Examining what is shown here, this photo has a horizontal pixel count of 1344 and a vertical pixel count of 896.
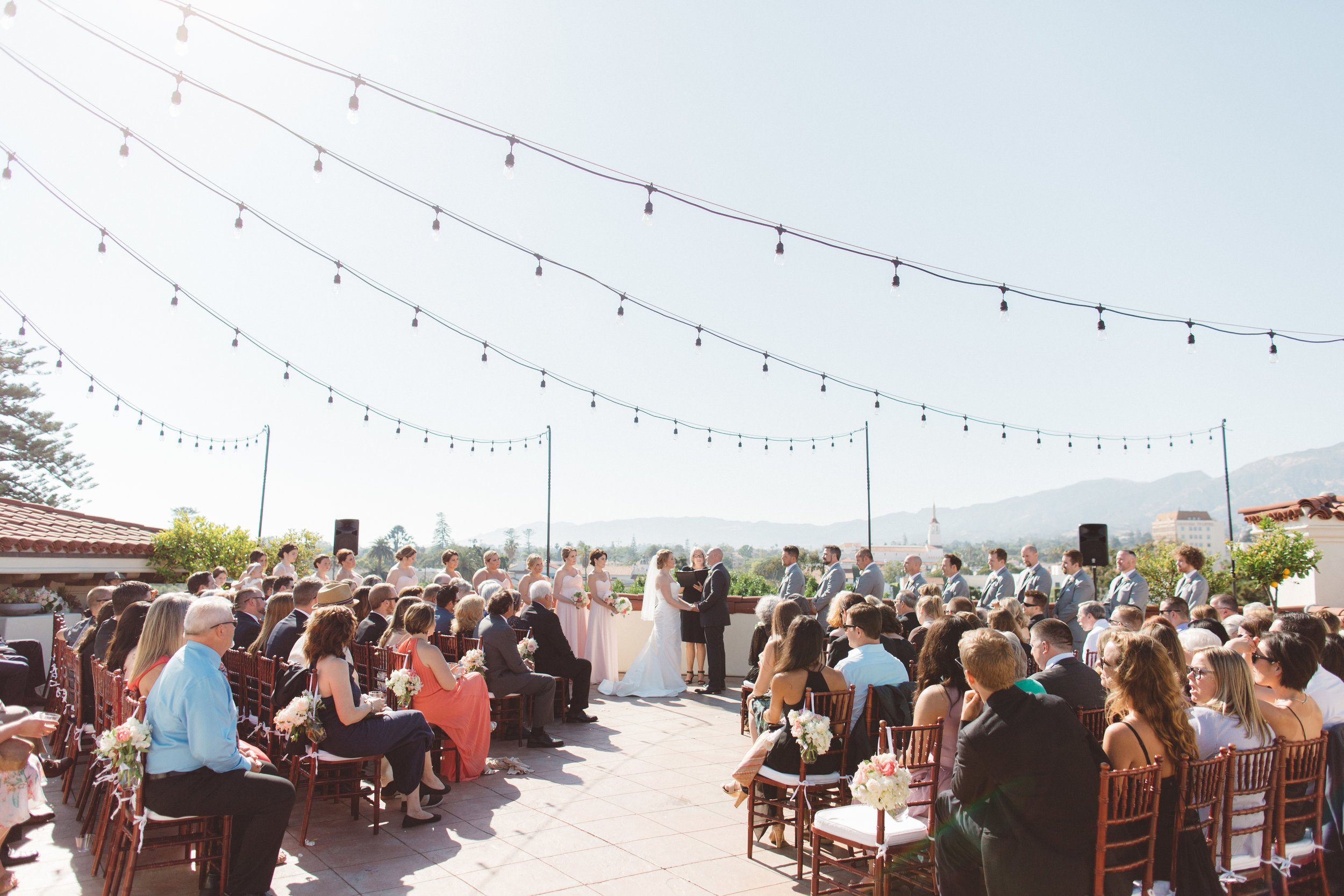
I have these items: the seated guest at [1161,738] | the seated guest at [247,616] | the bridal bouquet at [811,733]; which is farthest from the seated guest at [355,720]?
the seated guest at [1161,738]

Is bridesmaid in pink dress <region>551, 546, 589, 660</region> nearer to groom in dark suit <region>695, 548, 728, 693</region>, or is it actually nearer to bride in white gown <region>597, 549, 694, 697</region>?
bride in white gown <region>597, 549, 694, 697</region>

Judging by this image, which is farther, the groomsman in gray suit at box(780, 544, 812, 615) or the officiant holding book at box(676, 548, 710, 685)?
the officiant holding book at box(676, 548, 710, 685)

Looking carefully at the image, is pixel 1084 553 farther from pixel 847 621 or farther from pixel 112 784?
pixel 112 784

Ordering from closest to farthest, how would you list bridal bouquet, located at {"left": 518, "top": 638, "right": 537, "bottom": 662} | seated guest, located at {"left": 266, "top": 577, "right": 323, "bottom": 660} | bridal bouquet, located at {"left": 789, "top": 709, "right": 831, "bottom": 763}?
Result: bridal bouquet, located at {"left": 789, "top": 709, "right": 831, "bottom": 763} < seated guest, located at {"left": 266, "top": 577, "right": 323, "bottom": 660} < bridal bouquet, located at {"left": 518, "top": 638, "right": 537, "bottom": 662}

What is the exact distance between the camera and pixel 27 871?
401 centimetres

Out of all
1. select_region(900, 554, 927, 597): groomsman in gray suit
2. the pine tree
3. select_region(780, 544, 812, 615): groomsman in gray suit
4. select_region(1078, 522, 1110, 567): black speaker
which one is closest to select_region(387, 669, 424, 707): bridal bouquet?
select_region(780, 544, 812, 615): groomsman in gray suit

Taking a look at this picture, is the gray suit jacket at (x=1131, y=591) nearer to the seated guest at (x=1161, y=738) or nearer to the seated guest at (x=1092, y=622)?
the seated guest at (x=1092, y=622)

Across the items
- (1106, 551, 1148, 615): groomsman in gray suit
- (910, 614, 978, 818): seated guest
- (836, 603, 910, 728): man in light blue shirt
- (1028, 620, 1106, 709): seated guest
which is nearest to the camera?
(910, 614, 978, 818): seated guest

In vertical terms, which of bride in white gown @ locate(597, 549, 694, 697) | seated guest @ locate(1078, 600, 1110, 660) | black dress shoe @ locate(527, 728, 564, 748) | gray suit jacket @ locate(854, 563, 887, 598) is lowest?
black dress shoe @ locate(527, 728, 564, 748)

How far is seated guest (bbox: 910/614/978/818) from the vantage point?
366cm

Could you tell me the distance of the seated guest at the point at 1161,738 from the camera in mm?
3049

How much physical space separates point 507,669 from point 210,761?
140 inches

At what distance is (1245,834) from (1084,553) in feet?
32.8

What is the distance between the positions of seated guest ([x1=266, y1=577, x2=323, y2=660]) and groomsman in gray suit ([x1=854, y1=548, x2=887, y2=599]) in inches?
219
